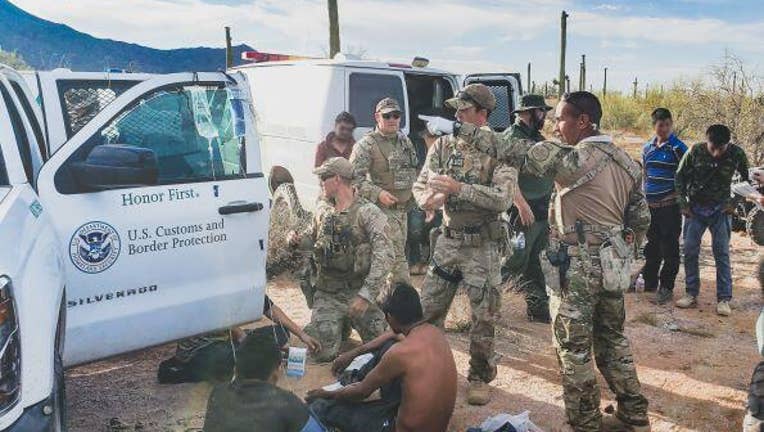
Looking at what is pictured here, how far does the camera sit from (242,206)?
3514 millimetres

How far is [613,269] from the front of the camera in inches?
132

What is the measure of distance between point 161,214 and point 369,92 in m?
3.77

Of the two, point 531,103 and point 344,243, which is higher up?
point 531,103

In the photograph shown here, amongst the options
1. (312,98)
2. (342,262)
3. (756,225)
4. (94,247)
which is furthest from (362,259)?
(756,225)

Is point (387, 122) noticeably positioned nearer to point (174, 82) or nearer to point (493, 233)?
point (493, 233)

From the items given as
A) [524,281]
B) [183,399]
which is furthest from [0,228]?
[524,281]

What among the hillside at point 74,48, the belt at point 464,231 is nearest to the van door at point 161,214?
the belt at point 464,231

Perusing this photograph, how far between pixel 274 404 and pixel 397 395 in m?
0.90

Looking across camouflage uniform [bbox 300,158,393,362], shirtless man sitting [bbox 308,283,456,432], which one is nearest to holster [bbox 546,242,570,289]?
shirtless man sitting [bbox 308,283,456,432]

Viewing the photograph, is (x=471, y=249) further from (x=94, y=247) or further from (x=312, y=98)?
(x=312, y=98)

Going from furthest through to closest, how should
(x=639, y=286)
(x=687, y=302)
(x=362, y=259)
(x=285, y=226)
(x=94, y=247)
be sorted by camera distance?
(x=285, y=226) → (x=639, y=286) → (x=687, y=302) → (x=362, y=259) → (x=94, y=247)

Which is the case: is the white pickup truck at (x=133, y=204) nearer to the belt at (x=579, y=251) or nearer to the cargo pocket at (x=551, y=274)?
the cargo pocket at (x=551, y=274)

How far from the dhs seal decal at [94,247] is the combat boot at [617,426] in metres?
2.84

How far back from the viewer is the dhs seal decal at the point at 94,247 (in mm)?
2979
